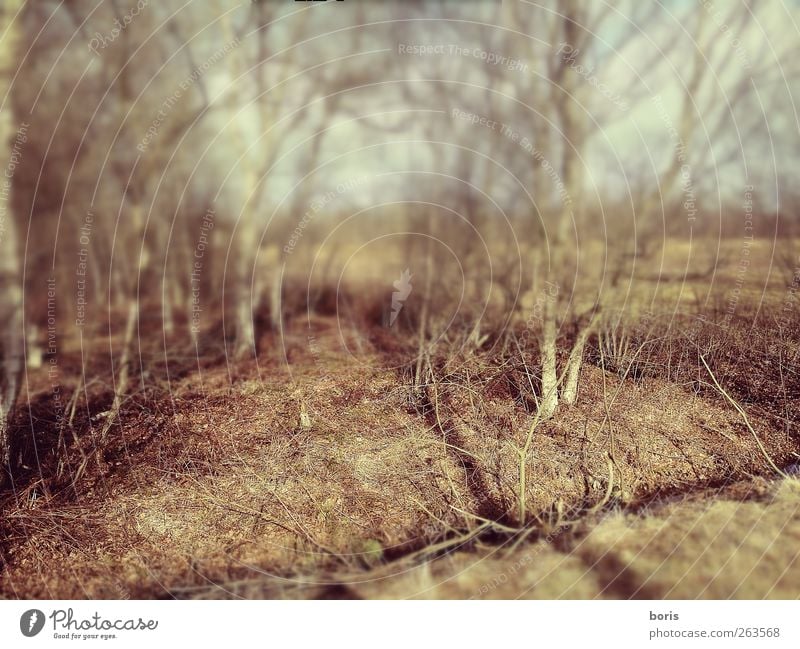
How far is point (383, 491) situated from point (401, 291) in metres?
2.02

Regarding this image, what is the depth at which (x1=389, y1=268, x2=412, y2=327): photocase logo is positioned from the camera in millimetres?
5316

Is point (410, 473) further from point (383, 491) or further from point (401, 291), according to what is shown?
point (401, 291)

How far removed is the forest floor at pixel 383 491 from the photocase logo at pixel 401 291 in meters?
0.47

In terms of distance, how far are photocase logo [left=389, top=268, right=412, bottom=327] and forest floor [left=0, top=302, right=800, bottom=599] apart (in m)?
0.47

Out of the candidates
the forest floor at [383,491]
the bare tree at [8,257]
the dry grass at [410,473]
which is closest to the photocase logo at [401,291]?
the dry grass at [410,473]

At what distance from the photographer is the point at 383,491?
4840 millimetres
